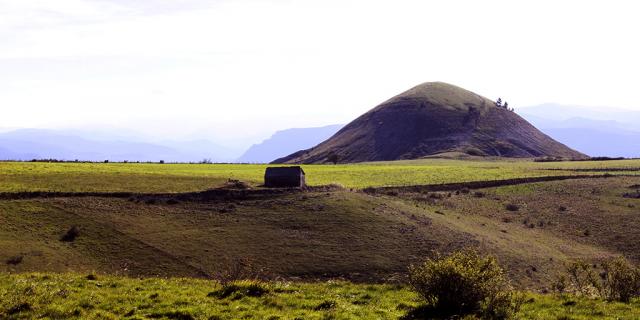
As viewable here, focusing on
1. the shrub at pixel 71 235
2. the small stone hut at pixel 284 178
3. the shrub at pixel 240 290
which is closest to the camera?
the shrub at pixel 240 290

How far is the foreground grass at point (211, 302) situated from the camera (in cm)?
1655

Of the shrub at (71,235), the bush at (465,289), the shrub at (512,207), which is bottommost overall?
the shrub at (71,235)

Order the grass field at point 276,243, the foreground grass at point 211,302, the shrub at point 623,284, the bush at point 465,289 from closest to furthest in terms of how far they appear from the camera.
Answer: the foreground grass at point 211,302, the bush at point 465,289, the grass field at point 276,243, the shrub at point 623,284

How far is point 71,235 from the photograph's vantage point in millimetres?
45906

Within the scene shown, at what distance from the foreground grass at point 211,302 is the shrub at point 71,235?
80.0ft

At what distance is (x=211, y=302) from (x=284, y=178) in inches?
1886

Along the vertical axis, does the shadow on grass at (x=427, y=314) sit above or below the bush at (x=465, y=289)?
below

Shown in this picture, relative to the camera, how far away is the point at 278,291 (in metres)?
20.8

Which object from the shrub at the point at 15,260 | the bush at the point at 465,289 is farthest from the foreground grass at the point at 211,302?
the shrub at the point at 15,260

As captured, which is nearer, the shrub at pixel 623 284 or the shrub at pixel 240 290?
the shrub at pixel 240 290

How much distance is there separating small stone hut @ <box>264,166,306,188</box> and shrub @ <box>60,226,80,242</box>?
24.5 metres

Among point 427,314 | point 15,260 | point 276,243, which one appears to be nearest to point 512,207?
point 276,243

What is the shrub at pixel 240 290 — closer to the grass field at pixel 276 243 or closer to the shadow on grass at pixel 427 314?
the grass field at pixel 276 243

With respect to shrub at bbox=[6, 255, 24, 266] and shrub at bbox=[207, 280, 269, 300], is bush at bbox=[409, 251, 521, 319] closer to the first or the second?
shrub at bbox=[207, 280, 269, 300]
